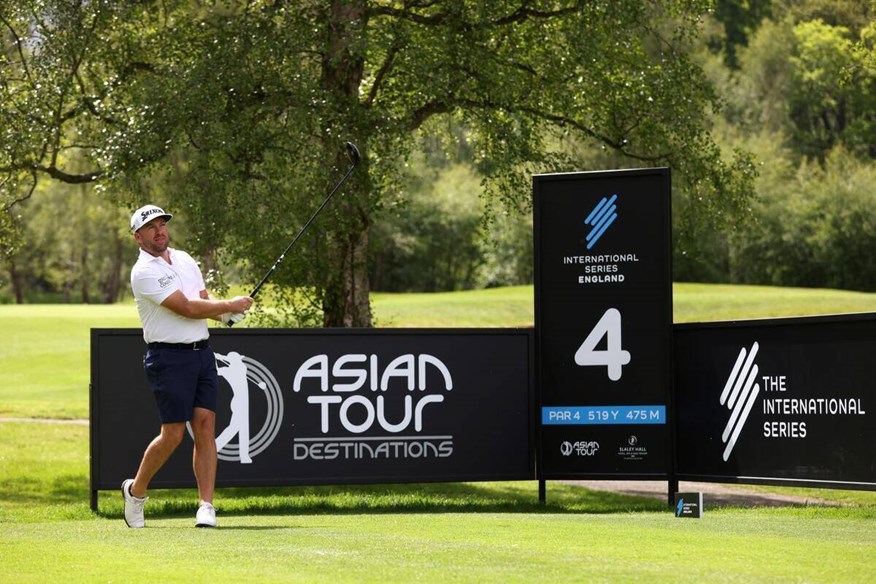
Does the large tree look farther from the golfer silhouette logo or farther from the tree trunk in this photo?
the golfer silhouette logo

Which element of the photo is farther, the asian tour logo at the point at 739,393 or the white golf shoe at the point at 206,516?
the asian tour logo at the point at 739,393

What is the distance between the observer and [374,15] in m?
18.0

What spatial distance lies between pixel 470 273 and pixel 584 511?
59.3 metres

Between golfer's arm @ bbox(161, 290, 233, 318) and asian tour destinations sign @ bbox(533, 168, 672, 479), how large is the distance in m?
4.00

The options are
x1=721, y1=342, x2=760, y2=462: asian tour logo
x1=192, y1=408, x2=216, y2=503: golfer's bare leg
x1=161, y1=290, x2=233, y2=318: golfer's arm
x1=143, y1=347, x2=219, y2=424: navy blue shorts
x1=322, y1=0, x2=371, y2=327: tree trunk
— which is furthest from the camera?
x1=322, y1=0, x2=371, y2=327: tree trunk

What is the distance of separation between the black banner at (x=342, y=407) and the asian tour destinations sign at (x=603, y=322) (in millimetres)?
328

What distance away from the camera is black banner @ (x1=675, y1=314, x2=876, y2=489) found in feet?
35.2

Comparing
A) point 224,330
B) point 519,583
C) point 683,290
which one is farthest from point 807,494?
point 683,290

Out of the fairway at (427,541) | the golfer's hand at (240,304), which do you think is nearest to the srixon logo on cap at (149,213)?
the golfer's hand at (240,304)

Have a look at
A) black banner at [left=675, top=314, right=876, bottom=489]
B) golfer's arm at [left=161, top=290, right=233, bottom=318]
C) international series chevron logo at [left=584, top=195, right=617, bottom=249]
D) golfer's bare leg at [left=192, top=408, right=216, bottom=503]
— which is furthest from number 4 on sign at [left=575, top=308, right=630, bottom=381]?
golfer's arm at [left=161, top=290, right=233, bottom=318]

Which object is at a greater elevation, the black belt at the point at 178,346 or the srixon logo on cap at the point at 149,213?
the srixon logo on cap at the point at 149,213

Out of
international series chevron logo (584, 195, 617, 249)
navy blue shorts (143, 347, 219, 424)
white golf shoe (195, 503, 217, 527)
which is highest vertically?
international series chevron logo (584, 195, 617, 249)

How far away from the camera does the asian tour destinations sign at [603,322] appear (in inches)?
478

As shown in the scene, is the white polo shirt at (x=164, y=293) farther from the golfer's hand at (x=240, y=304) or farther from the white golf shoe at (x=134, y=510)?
the white golf shoe at (x=134, y=510)
